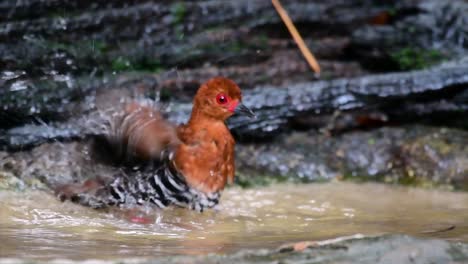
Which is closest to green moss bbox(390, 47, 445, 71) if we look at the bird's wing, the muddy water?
the muddy water

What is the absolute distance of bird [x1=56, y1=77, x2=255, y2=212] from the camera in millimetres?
4719

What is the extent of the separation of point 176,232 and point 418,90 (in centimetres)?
260

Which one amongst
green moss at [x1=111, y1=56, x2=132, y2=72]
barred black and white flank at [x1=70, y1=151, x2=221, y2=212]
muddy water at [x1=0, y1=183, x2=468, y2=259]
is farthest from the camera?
green moss at [x1=111, y1=56, x2=132, y2=72]

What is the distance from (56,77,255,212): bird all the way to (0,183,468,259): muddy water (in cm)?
10

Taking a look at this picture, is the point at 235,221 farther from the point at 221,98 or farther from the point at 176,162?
the point at 221,98

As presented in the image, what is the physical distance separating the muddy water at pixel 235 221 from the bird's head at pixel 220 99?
1.93 ft

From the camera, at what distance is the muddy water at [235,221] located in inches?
134

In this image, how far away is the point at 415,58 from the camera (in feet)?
21.0

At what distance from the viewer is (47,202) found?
15.6 ft

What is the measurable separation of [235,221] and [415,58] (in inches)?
99.3

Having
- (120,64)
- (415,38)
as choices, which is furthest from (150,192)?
(415,38)

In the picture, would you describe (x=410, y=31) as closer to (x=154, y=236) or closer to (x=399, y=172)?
(x=399, y=172)

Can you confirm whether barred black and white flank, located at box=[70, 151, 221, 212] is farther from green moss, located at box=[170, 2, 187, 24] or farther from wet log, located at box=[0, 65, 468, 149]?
green moss, located at box=[170, 2, 187, 24]

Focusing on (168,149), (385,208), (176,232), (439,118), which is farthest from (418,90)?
(176,232)
